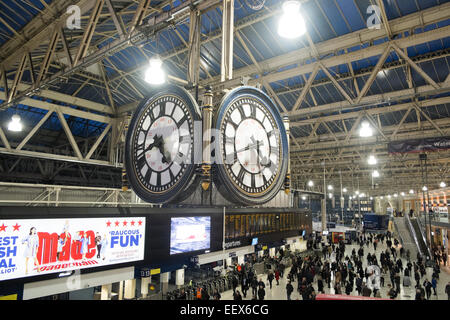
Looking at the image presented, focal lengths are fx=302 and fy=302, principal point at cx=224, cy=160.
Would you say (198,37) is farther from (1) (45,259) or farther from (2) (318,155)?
(2) (318,155)

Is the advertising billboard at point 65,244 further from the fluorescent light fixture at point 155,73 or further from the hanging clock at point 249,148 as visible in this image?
the fluorescent light fixture at point 155,73

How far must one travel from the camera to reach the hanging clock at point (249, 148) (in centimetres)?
244

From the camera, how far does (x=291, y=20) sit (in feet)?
A: 10.5

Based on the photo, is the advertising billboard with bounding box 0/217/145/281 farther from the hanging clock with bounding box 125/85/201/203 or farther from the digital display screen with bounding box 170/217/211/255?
the hanging clock with bounding box 125/85/201/203

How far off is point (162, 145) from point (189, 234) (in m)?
0.82

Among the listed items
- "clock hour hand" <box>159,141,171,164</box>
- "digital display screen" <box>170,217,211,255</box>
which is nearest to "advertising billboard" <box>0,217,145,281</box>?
"digital display screen" <box>170,217,211,255</box>

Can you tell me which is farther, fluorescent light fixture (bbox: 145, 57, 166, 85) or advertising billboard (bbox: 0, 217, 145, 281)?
fluorescent light fixture (bbox: 145, 57, 166, 85)

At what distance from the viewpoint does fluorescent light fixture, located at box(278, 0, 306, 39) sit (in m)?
3.10

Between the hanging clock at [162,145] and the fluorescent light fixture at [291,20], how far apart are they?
4.75 feet

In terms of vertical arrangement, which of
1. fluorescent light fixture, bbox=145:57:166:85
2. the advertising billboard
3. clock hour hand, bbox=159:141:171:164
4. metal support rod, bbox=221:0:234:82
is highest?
fluorescent light fixture, bbox=145:57:166:85

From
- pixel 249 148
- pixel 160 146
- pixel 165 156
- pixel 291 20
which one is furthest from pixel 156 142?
pixel 291 20

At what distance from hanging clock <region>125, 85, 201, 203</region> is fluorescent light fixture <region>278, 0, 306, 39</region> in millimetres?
1446
